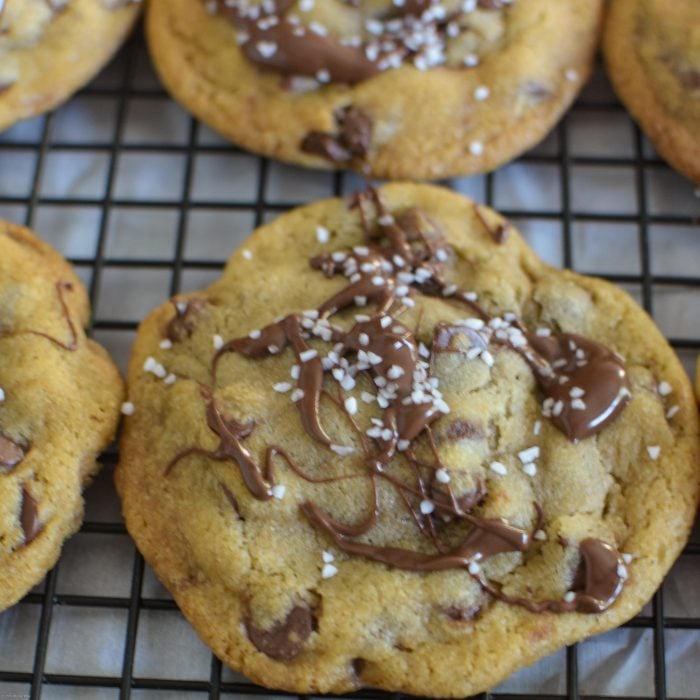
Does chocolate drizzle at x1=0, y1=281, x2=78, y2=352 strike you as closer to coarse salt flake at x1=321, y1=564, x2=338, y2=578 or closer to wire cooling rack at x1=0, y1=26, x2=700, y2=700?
wire cooling rack at x1=0, y1=26, x2=700, y2=700

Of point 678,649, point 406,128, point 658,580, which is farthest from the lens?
point 406,128

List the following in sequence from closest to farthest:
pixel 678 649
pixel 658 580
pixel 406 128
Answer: pixel 658 580 < pixel 678 649 < pixel 406 128

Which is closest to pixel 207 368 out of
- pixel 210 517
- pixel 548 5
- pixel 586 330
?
pixel 210 517

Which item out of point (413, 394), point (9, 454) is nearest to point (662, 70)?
point (413, 394)

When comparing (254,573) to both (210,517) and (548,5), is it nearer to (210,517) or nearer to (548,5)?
(210,517)

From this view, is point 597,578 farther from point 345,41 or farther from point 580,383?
point 345,41

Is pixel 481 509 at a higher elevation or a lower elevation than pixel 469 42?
lower
